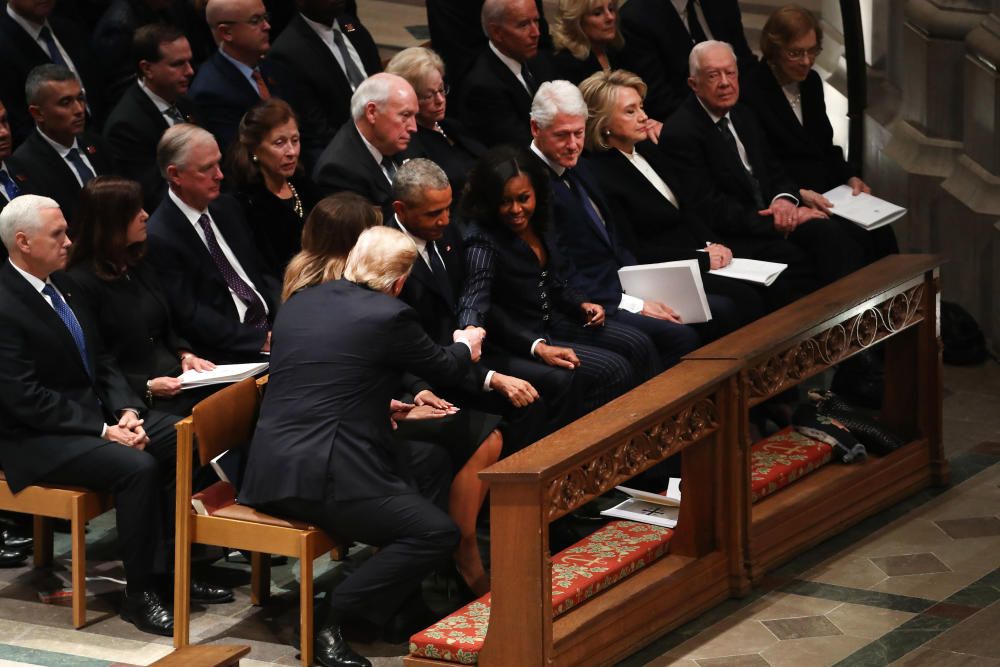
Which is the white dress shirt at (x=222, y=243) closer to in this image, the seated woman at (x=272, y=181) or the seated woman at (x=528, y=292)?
the seated woman at (x=272, y=181)

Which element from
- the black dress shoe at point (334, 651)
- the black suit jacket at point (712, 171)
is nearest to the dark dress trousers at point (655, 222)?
the black suit jacket at point (712, 171)

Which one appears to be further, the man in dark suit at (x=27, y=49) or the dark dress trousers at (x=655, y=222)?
the man in dark suit at (x=27, y=49)

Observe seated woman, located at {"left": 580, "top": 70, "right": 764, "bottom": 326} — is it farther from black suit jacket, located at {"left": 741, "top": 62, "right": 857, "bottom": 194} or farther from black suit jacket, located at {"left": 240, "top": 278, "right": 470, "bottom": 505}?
black suit jacket, located at {"left": 240, "top": 278, "right": 470, "bottom": 505}

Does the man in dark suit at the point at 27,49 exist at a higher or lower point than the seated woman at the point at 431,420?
higher

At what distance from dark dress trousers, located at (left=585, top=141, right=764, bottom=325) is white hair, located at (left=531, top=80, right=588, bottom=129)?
0.45 m

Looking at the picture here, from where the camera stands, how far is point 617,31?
25.3ft

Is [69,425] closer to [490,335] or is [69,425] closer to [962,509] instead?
[490,335]

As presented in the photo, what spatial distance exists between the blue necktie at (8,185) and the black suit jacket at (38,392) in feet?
2.56

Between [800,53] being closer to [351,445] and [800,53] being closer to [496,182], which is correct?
[496,182]

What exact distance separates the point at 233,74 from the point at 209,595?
2.34 metres

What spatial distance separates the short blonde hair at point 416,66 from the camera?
6.62 meters

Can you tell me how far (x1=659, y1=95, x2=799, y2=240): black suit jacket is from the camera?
23.4ft

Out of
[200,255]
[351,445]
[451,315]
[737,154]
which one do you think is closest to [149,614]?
[351,445]

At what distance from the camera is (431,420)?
5.54m
